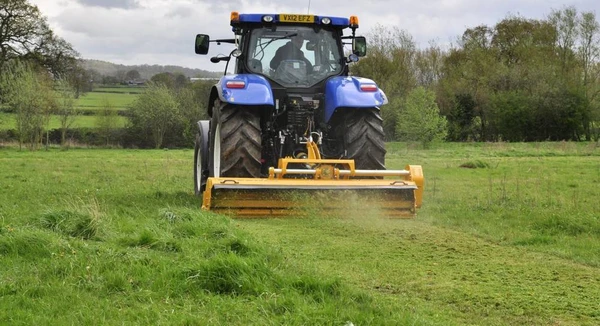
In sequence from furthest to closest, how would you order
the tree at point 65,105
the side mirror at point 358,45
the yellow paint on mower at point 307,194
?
the tree at point 65,105, the side mirror at point 358,45, the yellow paint on mower at point 307,194

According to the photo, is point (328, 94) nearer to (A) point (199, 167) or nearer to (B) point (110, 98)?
(A) point (199, 167)

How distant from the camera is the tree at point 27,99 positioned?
3719 centimetres

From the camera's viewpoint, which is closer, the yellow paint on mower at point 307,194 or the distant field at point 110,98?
the yellow paint on mower at point 307,194

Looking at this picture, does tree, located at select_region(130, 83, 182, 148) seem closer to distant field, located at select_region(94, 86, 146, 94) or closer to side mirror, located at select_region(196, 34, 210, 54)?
distant field, located at select_region(94, 86, 146, 94)

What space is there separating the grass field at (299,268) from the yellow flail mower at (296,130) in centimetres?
29

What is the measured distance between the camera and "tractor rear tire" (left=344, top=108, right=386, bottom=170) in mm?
8328

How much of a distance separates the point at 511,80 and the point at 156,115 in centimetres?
2240

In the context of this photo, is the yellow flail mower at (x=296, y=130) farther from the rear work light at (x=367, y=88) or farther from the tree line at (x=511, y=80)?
the tree line at (x=511, y=80)

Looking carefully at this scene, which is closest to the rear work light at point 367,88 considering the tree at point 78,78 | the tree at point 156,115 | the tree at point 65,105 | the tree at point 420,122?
the tree at point 420,122

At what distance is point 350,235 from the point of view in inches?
251

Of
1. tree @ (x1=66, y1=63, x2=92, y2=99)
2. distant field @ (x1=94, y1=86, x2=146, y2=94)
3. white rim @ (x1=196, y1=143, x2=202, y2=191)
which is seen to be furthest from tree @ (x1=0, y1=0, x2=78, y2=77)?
white rim @ (x1=196, y1=143, x2=202, y2=191)

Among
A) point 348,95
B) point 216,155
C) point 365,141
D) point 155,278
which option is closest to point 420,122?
point 216,155

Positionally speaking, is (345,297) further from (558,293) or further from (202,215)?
(202,215)

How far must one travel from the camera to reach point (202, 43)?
924 centimetres
